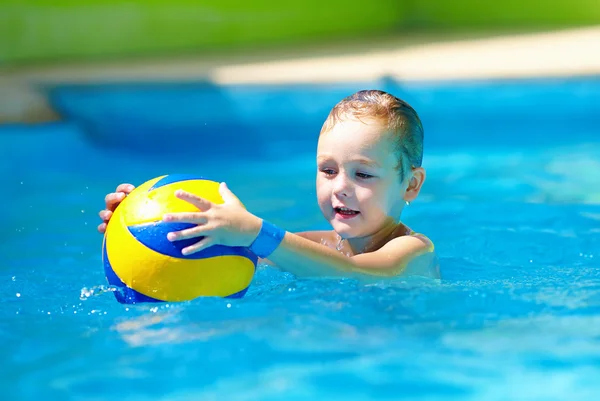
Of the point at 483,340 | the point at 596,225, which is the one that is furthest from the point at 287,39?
the point at 483,340

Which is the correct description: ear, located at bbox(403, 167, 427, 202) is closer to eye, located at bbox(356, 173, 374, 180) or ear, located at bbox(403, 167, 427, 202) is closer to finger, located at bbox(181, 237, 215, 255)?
eye, located at bbox(356, 173, 374, 180)

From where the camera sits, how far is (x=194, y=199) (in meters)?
2.91

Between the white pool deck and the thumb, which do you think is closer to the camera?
the thumb

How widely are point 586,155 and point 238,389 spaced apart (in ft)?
14.8

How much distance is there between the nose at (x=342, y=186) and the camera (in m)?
3.37

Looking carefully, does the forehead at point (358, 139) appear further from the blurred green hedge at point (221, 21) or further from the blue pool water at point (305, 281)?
the blurred green hedge at point (221, 21)

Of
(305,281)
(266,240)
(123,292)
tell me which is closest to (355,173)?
(305,281)

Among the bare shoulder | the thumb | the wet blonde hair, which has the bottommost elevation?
the thumb

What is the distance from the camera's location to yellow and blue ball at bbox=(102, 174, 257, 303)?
2934 millimetres

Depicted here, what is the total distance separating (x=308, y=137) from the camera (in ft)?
22.6

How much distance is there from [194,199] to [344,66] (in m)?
4.72

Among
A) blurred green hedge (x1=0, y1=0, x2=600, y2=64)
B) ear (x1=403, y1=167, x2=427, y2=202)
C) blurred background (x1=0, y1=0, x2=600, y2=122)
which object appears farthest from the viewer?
blurred green hedge (x1=0, y1=0, x2=600, y2=64)

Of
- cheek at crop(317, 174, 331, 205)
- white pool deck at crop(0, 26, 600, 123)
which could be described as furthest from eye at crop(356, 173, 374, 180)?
white pool deck at crop(0, 26, 600, 123)

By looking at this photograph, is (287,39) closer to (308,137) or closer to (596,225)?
(308,137)
